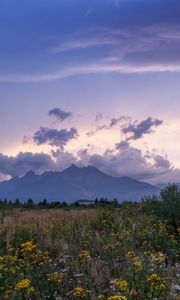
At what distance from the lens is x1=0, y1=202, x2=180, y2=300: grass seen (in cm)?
986

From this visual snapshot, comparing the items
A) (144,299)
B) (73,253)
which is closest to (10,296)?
(144,299)

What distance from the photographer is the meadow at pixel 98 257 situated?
995 cm

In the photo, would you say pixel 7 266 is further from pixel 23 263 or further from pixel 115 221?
pixel 115 221

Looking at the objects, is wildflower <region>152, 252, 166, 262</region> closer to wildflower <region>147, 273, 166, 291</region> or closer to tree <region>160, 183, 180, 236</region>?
wildflower <region>147, 273, 166, 291</region>

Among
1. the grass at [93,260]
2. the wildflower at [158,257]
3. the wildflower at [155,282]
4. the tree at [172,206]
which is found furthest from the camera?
the tree at [172,206]

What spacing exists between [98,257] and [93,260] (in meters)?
0.67

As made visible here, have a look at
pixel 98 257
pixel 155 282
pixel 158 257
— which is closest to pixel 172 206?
pixel 98 257

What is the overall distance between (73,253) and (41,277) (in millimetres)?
3095

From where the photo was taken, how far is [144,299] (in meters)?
9.02

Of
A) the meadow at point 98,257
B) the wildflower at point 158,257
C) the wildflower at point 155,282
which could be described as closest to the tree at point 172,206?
the meadow at point 98,257

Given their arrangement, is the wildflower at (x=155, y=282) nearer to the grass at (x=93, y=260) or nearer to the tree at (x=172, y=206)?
the grass at (x=93, y=260)

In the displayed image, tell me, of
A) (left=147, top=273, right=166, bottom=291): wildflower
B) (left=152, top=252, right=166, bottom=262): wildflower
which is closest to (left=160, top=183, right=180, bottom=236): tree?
(left=152, top=252, right=166, bottom=262): wildflower

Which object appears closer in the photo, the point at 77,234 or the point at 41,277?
the point at 41,277

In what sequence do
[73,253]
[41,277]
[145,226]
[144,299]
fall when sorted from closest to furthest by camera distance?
[144,299] → [41,277] → [73,253] → [145,226]
